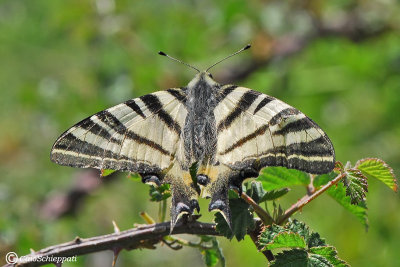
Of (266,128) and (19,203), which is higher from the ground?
(266,128)

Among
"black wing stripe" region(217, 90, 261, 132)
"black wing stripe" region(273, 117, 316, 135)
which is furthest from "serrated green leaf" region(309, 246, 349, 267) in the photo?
"black wing stripe" region(217, 90, 261, 132)

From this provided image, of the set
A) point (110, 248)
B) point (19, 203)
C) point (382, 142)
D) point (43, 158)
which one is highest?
point (382, 142)

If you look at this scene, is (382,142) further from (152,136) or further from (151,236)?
(151,236)

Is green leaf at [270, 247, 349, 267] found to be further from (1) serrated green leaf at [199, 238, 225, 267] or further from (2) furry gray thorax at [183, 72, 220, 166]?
(2) furry gray thorax at [183, 72, 220, 166]

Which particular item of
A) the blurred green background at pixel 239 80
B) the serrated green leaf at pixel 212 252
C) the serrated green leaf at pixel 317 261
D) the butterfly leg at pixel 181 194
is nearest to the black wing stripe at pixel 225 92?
the butterfly leg at pixel 181 194

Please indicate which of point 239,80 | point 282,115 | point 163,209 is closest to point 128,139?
point 163,209

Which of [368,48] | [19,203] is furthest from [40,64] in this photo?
[368,48]

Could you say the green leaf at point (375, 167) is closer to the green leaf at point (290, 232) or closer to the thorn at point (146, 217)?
the green leaf at point (290, 232)
